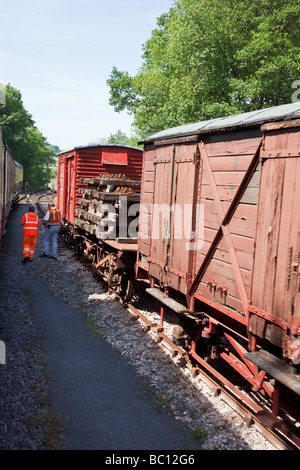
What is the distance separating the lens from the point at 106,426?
4898 millimetres

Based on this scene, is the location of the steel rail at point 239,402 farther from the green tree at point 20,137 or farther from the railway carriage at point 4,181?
the green tree at point 20,137

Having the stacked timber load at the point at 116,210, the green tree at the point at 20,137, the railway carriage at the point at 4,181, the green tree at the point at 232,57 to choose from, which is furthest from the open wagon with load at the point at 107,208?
the green tree at the point at 20,137

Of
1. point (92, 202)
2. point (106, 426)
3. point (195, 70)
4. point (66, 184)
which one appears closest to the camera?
point (106, 426)

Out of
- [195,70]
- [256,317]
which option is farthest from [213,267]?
[195,70]

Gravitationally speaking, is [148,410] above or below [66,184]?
below

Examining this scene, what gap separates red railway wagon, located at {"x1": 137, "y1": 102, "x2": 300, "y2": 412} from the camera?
13.5 feet

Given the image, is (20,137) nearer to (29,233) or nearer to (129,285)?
(29,233)

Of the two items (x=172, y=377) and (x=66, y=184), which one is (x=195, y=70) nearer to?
(x=66, y=184)

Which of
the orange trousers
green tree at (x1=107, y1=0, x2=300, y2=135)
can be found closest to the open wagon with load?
the orange trousers

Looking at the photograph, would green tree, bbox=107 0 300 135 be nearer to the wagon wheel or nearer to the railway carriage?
the railway carriage

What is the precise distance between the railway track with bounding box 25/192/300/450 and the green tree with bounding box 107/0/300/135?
1362cm

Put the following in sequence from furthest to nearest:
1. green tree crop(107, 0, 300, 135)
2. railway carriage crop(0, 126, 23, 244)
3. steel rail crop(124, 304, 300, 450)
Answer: green tree crop(107, 0, 300, 135)
railway carriage crop(0, 126, 23, 244)
steel rail crop(124, 304, 300, 450)

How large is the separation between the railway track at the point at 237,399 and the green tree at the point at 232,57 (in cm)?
1362
